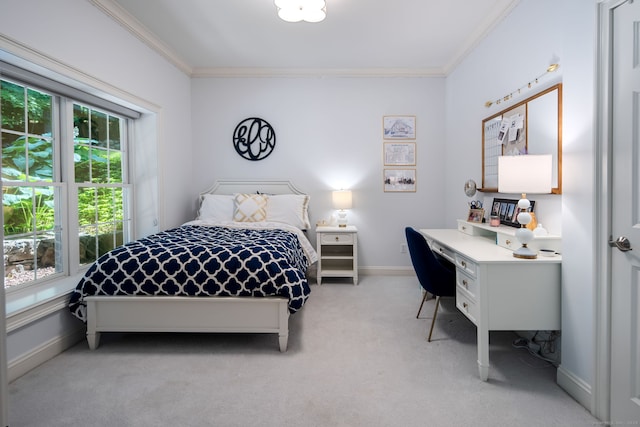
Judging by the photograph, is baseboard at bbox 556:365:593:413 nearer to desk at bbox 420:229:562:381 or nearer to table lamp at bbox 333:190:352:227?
desk at bbox 420:229:562:381

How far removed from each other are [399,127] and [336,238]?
63.5 inches

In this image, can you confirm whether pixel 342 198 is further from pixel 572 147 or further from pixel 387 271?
pixel 572 147

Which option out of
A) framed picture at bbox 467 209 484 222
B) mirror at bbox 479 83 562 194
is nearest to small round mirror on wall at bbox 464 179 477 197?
mirror at bbox 479 83 562 194

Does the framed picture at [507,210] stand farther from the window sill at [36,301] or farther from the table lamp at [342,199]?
the window sill at [36,301]

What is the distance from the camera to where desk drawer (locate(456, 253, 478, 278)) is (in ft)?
6.80

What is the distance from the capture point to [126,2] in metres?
2.80

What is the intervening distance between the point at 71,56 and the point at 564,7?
317 cm

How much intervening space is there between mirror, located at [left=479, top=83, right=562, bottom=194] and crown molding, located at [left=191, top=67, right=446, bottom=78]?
55.9 inches

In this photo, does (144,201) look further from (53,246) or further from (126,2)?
(126,2)

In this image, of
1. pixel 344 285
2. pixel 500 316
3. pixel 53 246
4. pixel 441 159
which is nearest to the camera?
pixel 500 316

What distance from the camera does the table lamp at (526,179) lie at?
2.02 meters

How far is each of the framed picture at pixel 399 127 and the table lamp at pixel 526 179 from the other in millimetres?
2312

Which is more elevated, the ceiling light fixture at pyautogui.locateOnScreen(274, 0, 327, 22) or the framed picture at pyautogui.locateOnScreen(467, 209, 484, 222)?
the ceiling light fixture at pyautogui.locateOnScreen(274, 0, 327, 22)

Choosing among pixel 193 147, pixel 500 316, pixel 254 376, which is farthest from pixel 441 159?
pixel 254 376
